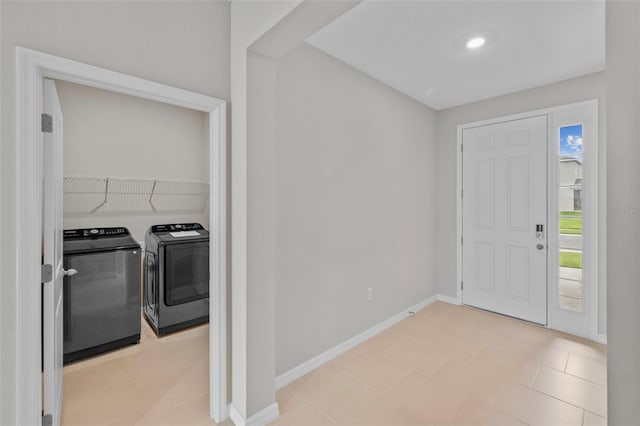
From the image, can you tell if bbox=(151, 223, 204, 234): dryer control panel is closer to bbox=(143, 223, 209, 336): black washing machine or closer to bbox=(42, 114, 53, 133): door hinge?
bbox=(143, 223, 209, 336): black washing machine

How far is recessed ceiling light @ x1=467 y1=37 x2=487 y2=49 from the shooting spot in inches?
91.4

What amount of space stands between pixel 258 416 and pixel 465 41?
10.0 feet

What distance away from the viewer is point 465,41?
2.36m

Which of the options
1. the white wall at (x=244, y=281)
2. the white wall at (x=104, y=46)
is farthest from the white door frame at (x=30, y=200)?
the white wall at (x=244, y=281)

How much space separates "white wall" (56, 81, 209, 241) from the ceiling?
2.19m

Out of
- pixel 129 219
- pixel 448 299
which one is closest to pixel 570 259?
pixel 448 299

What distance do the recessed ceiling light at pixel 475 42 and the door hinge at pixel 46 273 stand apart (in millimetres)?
3081

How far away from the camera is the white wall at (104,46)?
1221 millimetres

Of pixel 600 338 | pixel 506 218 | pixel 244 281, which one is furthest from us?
pixel 506 218

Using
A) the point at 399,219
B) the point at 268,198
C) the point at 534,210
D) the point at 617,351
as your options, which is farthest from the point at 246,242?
the point at 534,210

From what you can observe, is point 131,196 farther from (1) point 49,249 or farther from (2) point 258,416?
(2) point 258,416

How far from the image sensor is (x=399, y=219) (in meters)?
3.45

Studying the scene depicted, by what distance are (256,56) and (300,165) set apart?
845 mm

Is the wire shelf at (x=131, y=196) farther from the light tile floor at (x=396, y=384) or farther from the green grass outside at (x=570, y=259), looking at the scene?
the green grass outside at (x=570, y=259)
